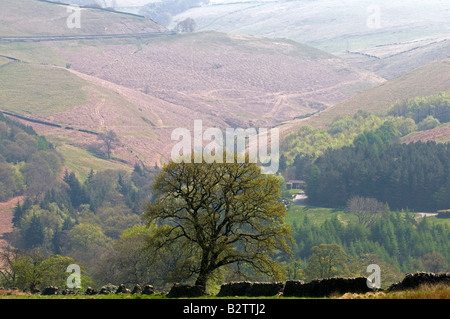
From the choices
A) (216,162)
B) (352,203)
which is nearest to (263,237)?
(216,162)

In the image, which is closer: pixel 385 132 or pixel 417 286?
pixel 417 286

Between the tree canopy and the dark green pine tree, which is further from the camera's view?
the dark green pine tree

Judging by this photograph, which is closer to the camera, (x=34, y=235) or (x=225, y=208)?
(x=225, y=208)

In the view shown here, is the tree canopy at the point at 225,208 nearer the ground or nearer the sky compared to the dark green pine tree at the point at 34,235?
nearer the sky

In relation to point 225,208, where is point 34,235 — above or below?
below

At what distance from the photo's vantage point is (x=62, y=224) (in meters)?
138

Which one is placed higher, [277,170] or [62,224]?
[277,170]

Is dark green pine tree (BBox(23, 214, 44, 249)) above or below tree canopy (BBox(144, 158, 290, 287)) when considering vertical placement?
below

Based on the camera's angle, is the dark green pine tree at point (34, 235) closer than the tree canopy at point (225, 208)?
No
